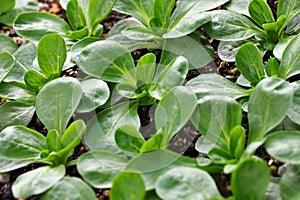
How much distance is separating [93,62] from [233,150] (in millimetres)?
260

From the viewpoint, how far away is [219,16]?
868 mm

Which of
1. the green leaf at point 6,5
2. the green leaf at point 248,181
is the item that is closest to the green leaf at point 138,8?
the green leaf at point 6,5

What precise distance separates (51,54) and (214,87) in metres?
0.27

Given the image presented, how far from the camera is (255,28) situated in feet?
2.81

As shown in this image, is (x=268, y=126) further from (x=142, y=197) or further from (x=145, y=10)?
(x=145, y=10)

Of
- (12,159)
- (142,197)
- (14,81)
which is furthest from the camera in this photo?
(14,81)

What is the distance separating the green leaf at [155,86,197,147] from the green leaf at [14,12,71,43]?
1.00ft

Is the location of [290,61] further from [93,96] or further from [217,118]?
[93,96]

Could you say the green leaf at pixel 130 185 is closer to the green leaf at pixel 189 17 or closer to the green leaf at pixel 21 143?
the green leaf at pixel 21 143

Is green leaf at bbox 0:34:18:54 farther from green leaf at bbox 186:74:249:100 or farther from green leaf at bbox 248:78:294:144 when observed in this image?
green leaf at bbox 248:78:294:144

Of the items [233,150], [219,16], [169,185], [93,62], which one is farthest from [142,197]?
[219,16]

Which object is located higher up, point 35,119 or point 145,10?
point 145,10

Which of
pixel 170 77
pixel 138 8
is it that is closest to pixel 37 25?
pixel 138 8

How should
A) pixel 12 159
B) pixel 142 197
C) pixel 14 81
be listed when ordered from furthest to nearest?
pixel 14 81 < pixel 12 159 < pixel 142 197
